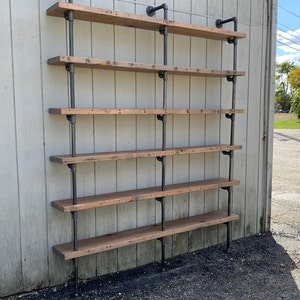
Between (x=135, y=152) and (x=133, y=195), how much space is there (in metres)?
0.29

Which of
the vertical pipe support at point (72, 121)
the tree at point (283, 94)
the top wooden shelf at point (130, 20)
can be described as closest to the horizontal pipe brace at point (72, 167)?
the vertical pipe support at point (72, 121)

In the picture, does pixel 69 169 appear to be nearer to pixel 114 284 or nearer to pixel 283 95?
pixel 114 284

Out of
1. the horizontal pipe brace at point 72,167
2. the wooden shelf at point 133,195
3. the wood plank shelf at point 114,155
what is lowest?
the wooden shelf at point 133,195

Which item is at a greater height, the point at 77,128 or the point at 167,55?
the point at 167,55

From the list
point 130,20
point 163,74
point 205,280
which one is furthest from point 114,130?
point 205,280

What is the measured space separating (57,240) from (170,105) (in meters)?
1.29

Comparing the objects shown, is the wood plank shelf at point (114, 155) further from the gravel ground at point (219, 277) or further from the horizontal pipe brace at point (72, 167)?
the gravel ground at point (219, 277)

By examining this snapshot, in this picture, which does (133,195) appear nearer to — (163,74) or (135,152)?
(135,152)

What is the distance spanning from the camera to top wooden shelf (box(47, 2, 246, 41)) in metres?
2.12

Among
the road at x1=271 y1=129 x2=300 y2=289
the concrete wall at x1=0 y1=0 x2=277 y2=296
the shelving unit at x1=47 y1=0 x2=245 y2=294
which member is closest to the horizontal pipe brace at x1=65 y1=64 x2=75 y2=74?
the shelving unit at x1=47 y1=0 x2=245 y2=294

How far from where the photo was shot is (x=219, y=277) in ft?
8.50

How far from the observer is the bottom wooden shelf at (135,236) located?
2.27m

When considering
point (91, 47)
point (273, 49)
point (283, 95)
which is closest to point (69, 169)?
point (91, 47)

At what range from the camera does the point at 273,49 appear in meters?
3.44
